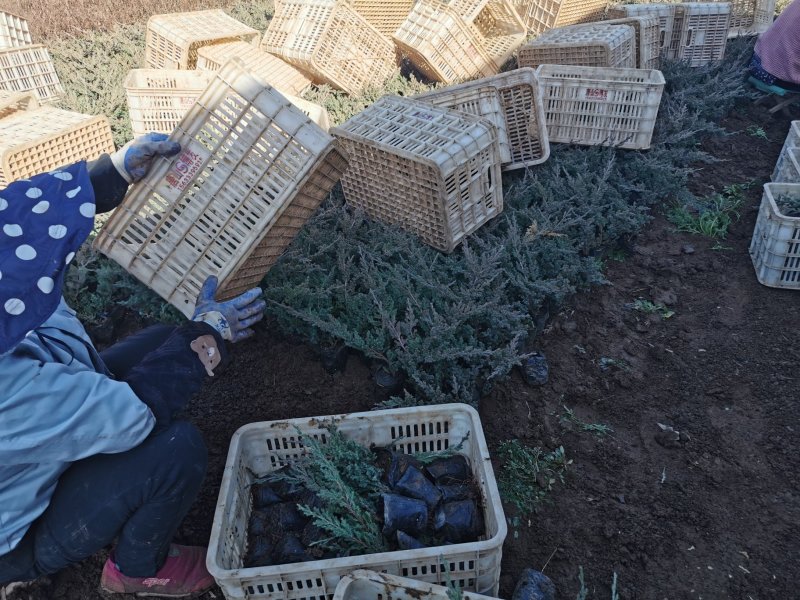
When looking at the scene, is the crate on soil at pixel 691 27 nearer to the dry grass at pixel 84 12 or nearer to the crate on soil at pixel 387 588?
the dry grass at pixel 84 12

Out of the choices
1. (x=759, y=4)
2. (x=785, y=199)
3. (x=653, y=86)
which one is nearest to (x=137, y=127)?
(x=653, y=86)

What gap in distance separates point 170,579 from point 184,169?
158 cm

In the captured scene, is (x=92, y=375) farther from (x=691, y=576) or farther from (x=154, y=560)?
(x=691, y=576)

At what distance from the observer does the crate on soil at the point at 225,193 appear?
2557mm

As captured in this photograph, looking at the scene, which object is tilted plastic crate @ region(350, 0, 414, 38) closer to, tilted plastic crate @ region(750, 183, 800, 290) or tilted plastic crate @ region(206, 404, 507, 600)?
tilted plastic crate @ region(750, 183, 800, 290)

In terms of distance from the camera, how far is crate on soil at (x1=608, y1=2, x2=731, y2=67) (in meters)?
5.47

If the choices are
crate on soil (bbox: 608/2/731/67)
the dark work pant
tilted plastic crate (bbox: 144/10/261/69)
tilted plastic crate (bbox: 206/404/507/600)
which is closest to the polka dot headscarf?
the dark work pant

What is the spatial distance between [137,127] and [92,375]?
2.83 m

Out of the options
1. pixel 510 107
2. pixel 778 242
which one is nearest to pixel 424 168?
pixel 510 107

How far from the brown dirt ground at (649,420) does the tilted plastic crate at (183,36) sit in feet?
9.20

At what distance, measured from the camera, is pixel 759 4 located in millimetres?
6211

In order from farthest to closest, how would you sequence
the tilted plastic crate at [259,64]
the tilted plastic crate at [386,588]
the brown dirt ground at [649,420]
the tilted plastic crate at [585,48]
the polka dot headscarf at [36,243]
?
the tilted plastic crate at [259,64] → the tilted plastic crate at [585,48] → the brown dirt ground at [649,420] → the tilted plastic crate at [386,588] → the polka dot headscarf at [36,243]

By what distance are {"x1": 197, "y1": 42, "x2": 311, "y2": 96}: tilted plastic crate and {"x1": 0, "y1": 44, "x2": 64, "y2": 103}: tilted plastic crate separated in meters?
1.30

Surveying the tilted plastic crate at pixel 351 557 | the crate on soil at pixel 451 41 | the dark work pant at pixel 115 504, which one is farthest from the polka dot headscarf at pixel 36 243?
the crate on soil at pixel 451 41
